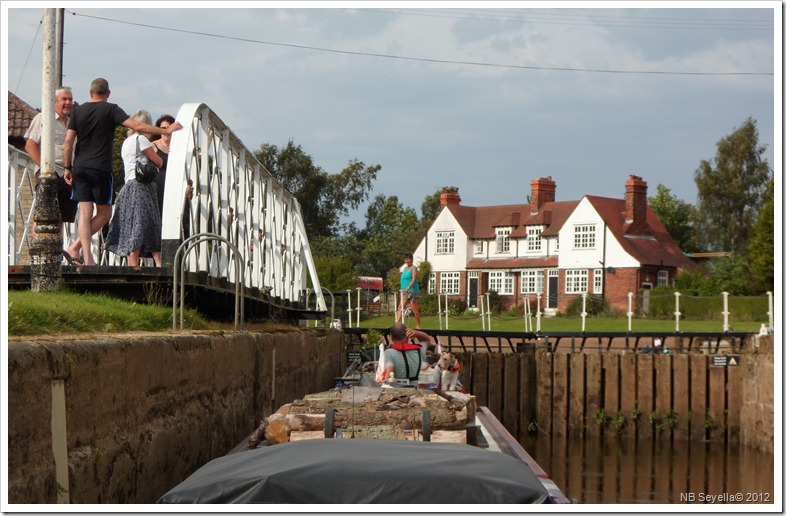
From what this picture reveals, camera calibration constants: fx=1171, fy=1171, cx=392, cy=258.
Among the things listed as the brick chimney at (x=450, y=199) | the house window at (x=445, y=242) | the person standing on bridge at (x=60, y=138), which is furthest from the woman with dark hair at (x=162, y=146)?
the brick chimney at (x=450, y=199)

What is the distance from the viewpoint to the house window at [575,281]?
265ft

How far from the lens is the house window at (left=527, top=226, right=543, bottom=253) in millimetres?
86188

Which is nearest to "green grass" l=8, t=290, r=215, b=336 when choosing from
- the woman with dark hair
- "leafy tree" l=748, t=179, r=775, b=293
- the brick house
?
the woman with dark hair

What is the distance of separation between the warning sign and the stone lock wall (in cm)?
2245

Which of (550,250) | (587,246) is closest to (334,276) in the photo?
(587,246)

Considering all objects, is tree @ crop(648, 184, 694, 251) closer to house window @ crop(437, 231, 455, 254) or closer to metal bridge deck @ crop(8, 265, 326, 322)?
house window @ crop(437, 231, 455, 254)

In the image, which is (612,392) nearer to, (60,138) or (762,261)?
(60,138)

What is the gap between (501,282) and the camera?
3413 inches

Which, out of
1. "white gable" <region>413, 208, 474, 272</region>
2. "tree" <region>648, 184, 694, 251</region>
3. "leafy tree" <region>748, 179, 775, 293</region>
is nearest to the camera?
"leafy tree" <region>748, 179, 775, 293</region>

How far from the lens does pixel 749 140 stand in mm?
90062

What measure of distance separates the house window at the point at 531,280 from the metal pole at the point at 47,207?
73.2 meters

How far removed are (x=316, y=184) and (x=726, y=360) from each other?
175 ft

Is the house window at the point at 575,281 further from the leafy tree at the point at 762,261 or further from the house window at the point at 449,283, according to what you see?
the leafy tree at the point at 762,261

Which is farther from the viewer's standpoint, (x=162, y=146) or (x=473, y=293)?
(x=473, y=293)
